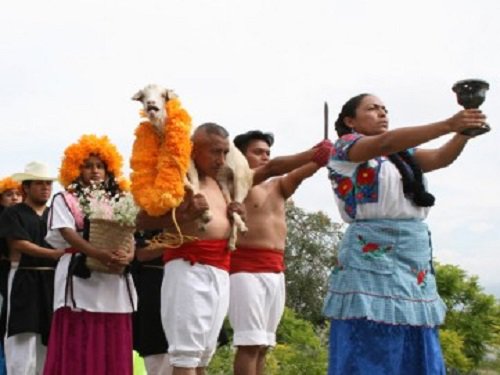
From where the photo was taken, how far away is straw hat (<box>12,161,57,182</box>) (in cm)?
761

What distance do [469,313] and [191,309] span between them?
548 centimetres

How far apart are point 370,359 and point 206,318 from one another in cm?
101

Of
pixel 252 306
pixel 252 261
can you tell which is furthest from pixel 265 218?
pixel 252 306

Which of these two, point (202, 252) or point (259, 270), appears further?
point (259, 270)

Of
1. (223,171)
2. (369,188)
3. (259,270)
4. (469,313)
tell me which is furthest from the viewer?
(469,313)

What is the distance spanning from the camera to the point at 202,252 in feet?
16.8

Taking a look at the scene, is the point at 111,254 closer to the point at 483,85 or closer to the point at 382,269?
the point at 382,269

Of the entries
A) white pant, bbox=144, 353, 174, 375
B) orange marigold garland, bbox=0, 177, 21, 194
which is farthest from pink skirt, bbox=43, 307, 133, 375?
orange marigold garland, bbox=0, 177, 21, 194

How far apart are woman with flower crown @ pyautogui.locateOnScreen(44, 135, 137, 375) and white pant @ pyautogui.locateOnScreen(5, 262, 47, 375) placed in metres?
0.81

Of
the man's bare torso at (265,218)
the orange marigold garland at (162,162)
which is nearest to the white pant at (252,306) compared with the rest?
the man's bare torso at (265,218)

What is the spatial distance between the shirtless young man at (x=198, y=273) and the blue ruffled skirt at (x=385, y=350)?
2.67 ft

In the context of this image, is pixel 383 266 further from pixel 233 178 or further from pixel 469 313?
pixel 469 313

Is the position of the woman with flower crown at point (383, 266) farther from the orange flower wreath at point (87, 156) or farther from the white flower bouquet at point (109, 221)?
the orange flower wreath at point (87, 156)

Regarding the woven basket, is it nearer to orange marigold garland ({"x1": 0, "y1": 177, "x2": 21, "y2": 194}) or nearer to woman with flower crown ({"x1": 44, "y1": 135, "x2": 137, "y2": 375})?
woman with flower crown ({"x1": 44, "y1": 135, "x2": 137, "y2": 375})
